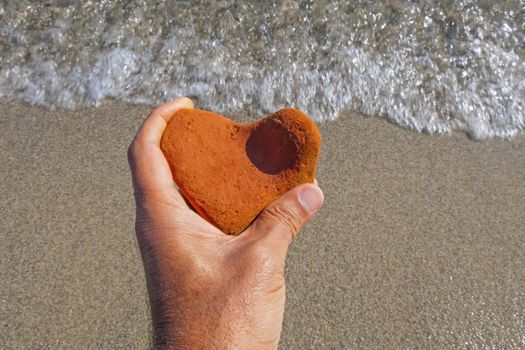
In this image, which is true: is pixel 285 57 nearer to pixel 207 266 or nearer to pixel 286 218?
pixel 286 218

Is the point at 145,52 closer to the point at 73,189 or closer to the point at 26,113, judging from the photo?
the point at 26,113

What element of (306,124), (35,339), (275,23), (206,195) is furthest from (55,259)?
(275,23)

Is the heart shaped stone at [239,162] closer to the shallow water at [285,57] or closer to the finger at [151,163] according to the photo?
the finger at [151,163]

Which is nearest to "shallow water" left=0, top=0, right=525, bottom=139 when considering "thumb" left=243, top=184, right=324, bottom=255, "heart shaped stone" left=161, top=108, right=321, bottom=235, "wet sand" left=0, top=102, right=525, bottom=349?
"wet sand" left=0, top=102, right=525, bottom=349

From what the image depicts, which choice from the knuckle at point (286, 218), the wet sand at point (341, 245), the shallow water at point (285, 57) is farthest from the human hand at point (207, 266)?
the shallow water at point (285, 57)

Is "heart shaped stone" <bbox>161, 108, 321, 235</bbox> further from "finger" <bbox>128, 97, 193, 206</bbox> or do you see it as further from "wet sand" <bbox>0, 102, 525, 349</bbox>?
"wet sand" <bbox>0, 102, 525, 349</bbox>

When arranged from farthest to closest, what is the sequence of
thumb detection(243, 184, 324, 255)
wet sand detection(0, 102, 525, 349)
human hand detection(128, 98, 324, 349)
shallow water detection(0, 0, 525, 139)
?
shallow water detection(0, 0, 525, 139) → wet sand detection(0, 102, 525, 349) → thumb detection(243, 184, 324, 255) → human hand detection(128, 98, 324, 349)
